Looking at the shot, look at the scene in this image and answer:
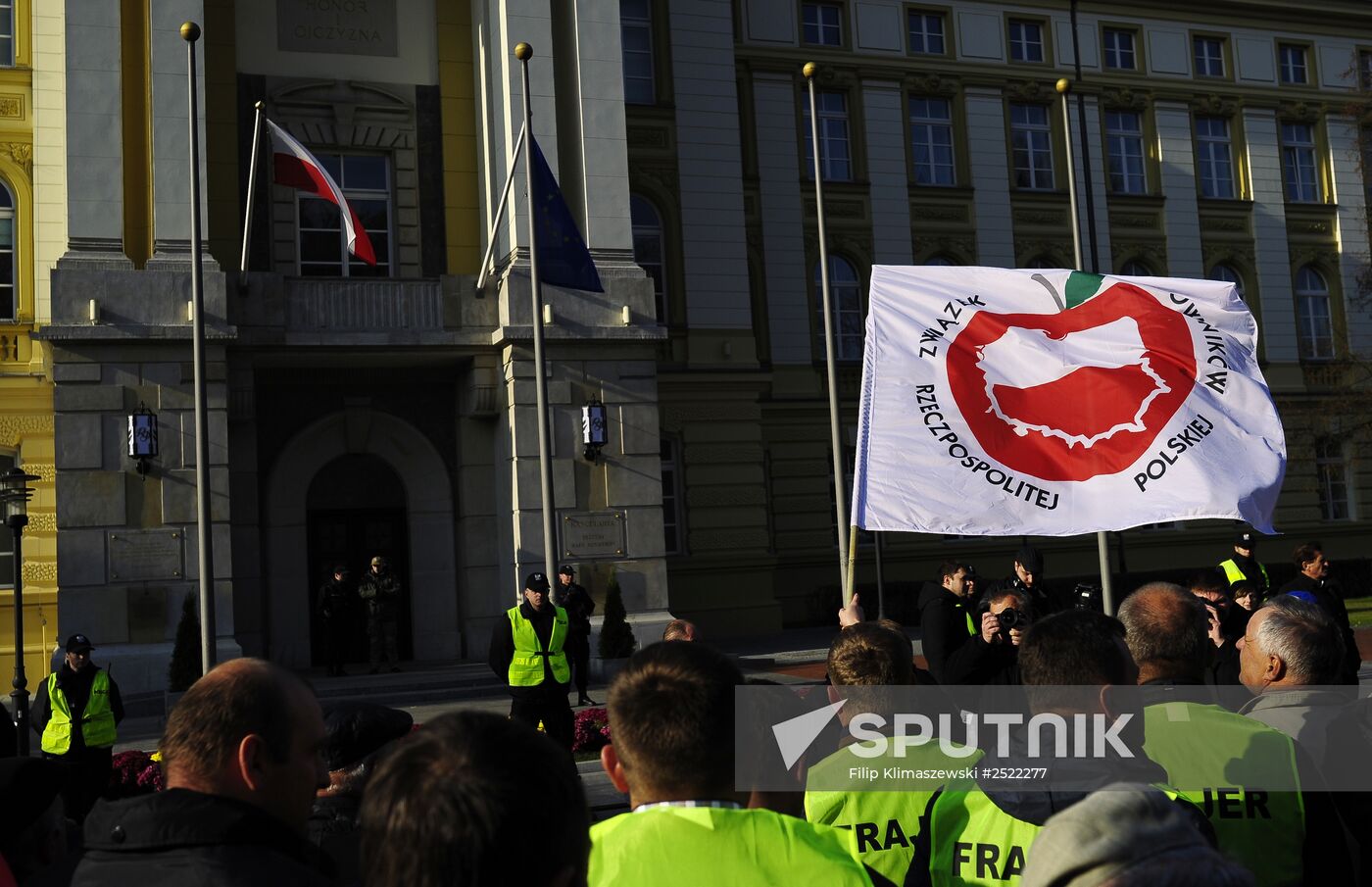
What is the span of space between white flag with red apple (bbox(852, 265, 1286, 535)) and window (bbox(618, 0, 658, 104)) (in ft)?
73.2

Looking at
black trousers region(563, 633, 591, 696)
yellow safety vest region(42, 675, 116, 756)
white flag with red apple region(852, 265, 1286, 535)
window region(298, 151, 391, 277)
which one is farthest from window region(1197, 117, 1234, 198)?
yellow safety vest region(42, 675, 116, 756)

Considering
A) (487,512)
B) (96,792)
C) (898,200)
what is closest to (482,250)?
(487,512)

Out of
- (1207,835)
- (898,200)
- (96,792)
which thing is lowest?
(96,792)

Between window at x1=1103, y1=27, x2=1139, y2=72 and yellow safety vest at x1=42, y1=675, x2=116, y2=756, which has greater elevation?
window at x1=1103, y1=27, x2=1139, y2=72

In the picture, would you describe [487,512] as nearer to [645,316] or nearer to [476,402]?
[476,402]

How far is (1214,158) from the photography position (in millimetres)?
35594

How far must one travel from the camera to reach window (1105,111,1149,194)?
113ft

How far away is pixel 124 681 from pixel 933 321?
16.0 m

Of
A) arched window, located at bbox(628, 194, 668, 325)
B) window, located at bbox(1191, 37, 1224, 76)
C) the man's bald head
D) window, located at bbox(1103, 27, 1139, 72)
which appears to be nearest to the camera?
the man's bald head

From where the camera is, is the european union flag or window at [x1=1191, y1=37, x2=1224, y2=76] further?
window at [x1=1191, y1=37, x2=1224, y2=76]

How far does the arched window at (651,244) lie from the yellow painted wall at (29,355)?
36.5ft

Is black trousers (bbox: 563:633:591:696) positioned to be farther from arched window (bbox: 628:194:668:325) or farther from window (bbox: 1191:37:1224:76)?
window (bbox: 1191:37:1224:76)

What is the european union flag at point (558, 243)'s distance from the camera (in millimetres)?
19438

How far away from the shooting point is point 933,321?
7234 millimetres
